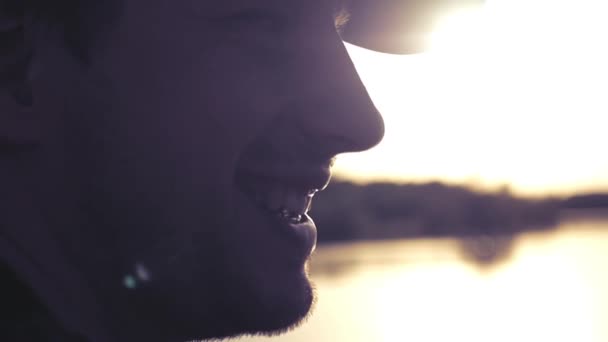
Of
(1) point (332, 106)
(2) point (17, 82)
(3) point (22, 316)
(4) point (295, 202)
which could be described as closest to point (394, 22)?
(1) point (332, 106)

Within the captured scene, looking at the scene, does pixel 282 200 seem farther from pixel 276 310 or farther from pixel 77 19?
pixel 77 19

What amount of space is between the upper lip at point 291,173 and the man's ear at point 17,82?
0.36 meters

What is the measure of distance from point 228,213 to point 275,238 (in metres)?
0.10

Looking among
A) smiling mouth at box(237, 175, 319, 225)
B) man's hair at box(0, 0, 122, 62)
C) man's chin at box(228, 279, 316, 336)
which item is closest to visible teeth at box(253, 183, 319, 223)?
smiling mouth at box(237, 175, 319, 225)

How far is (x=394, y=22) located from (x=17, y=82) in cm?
84

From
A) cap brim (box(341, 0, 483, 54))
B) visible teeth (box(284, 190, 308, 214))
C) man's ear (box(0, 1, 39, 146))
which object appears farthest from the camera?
cap brim (box(341, 0, 483, 54))

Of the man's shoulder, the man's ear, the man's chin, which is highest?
the man's ear

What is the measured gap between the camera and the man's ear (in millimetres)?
1249

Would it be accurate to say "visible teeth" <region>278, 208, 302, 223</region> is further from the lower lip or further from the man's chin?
the man's chin

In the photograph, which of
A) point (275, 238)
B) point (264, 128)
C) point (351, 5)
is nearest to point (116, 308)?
point (275, 238)

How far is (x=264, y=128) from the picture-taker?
130 centimetres

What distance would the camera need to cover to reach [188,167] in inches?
49.8

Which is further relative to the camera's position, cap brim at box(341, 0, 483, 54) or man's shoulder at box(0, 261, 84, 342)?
cap brim at box(341, 0, 483, 54)

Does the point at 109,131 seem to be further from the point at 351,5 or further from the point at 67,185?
the point at 351,5
